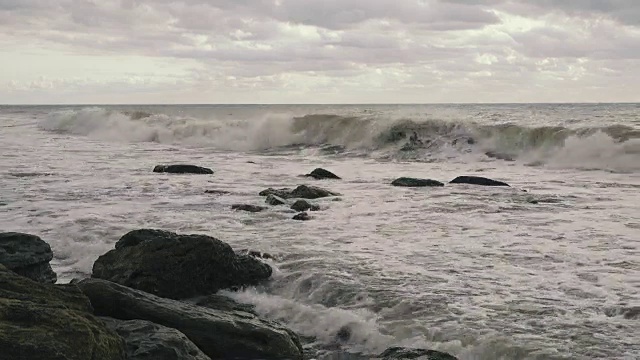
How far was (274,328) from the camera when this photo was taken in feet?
18.3

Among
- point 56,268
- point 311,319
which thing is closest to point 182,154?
point 56,268

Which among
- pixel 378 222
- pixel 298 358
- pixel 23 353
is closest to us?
pixel 23 353

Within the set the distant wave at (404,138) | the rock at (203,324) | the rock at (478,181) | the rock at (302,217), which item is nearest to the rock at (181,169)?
the rock at (478,181)

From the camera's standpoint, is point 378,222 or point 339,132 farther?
point 339,132

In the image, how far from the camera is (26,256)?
680cm

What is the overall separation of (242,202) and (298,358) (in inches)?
312

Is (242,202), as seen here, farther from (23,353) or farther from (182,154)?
(182,154)

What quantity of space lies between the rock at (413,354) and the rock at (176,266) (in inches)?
98.4

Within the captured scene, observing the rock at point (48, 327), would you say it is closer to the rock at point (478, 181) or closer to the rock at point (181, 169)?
the rock at point (478, 181)

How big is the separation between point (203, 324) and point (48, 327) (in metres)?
1.55

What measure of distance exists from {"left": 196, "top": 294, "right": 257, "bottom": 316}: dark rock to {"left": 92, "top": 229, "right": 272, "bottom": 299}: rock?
0.46 feet

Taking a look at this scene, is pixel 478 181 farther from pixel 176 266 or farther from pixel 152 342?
pixel 152 342

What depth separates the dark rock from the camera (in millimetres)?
6742

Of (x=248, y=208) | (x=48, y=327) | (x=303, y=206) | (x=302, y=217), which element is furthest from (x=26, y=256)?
(x=303, y=206)
